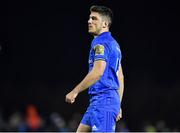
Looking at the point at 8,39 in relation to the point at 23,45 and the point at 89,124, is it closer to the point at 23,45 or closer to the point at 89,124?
the point at 23,45

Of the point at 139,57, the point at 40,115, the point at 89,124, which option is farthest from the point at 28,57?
the point at 89,124

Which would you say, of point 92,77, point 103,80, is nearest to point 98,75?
point 92,77

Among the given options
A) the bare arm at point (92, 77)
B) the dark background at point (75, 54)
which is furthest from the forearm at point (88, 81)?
the dark background at point (75, 54)

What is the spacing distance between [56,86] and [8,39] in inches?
60.5

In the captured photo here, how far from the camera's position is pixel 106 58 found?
20.4 feet

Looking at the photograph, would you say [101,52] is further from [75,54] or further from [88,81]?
[75,54]

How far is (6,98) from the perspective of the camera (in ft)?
49.2

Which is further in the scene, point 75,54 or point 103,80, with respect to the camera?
point 75,54

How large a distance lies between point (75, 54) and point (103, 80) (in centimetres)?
890

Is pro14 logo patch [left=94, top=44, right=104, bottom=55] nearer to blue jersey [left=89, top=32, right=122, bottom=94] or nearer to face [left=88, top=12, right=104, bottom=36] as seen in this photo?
blue jersey [left=89, top=32, right=122, bottom=94]

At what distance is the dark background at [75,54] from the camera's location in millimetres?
14969

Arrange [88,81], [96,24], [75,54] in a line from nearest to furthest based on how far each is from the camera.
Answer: [88,81]
[96,24]
[75,54]

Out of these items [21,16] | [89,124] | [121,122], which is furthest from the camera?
[21,16]

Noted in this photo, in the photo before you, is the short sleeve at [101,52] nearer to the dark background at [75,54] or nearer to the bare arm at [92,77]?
the bare arm at [92,77]
